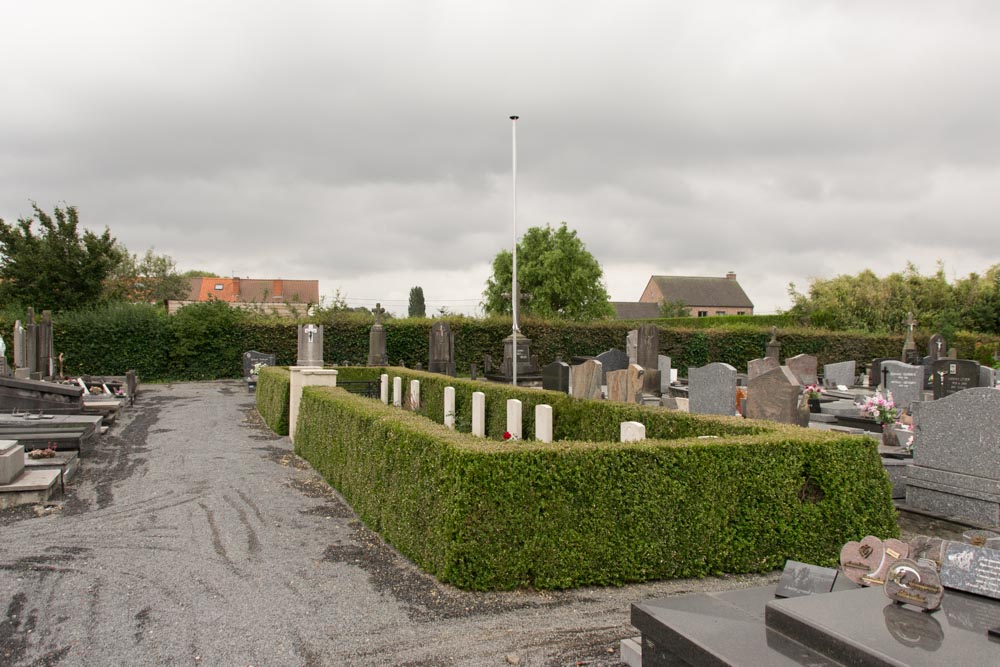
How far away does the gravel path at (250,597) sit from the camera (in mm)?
4168

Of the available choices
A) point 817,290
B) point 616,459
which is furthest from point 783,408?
point 817,290

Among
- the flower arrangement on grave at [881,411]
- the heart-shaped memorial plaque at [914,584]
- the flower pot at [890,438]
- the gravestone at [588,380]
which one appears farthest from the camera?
the flower arrangement on grave at [881,411]

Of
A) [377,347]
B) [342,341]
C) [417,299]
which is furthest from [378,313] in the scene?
[417,299]

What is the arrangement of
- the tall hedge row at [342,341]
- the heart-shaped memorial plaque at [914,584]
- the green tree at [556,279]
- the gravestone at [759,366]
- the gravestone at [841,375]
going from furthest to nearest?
the green tree at [556,279], the tall hedge row at [342,341], the gravestone at [841,375], the gravestone at [759,366], the heart-shaped memorial plaque at [914,584]

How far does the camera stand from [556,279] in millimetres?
54156

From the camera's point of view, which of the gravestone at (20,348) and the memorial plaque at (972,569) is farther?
the gravestone at (20,348)

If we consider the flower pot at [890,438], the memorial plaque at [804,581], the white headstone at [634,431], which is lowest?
the flower pot at [890,438]

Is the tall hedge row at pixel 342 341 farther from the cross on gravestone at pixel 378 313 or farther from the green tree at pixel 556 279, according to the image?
the green tree at pixel 556 279

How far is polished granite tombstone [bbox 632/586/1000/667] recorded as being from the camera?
266 cm

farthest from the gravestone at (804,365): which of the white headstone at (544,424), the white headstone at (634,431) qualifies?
the white headstone at (634,431)

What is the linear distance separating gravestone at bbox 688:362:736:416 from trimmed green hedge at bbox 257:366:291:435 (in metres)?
7.76

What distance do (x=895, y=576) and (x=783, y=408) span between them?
21.3 ft

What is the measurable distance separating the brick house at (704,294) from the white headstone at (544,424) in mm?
71495

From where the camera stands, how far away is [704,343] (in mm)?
33438
